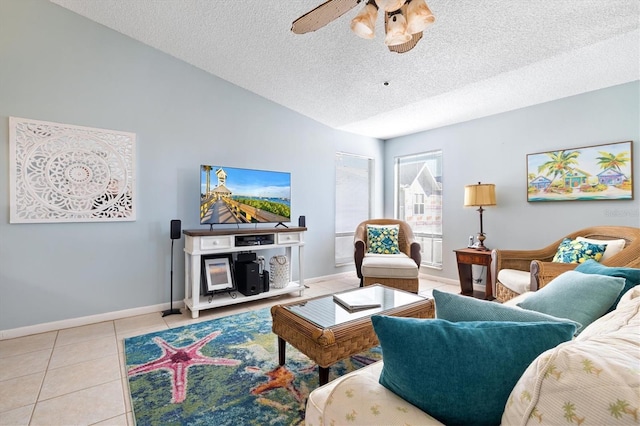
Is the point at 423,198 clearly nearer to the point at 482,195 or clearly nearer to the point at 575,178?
the point at 482,195

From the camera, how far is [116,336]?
254cm

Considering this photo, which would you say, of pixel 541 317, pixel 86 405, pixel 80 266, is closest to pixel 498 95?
pixel 541 317

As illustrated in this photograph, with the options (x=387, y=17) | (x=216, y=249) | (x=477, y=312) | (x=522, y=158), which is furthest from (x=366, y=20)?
(x=522, y=158)

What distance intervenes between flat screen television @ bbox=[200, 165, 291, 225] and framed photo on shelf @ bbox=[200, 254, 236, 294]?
0.43 metres

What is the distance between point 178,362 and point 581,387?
229 cm

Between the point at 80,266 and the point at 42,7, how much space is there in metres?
2.37

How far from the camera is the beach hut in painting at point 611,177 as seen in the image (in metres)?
2.96

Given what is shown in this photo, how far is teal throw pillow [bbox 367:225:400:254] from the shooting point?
13.3 feet

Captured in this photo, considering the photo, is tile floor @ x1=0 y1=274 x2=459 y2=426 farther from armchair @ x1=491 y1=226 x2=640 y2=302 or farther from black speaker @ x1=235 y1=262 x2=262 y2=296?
armchair @ x1=491 y1=226 x2=640 y2=302

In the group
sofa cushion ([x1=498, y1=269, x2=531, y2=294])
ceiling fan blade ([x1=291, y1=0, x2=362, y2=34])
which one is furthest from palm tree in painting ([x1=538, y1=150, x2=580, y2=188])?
ceiling fan blade ([x1=291, y1=0, x2=362, y2=34])

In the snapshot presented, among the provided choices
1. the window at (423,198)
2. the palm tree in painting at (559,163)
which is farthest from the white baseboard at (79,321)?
the palm tree in painting at (559,163)

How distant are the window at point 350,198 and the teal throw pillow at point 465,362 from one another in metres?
4.02

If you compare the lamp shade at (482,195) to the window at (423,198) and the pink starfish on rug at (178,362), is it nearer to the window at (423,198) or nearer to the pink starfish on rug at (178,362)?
the window at (423,198)

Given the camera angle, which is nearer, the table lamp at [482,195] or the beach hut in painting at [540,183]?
the beach hut in painting at [540,183]
